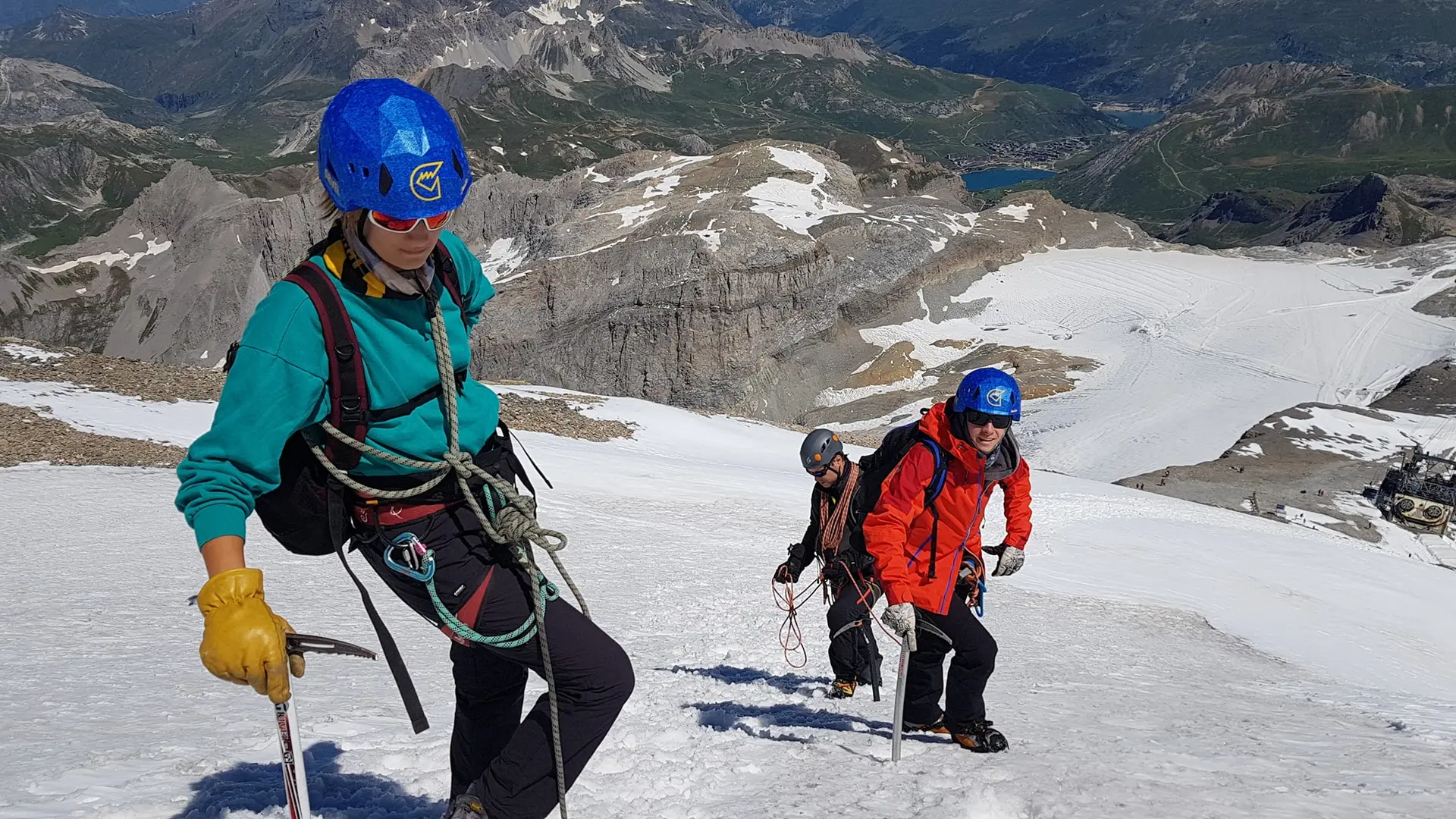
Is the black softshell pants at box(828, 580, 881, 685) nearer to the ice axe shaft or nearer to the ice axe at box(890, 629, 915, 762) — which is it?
the ice axe at box(890, 629, 915, 762)

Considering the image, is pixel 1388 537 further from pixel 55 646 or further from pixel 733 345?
pixel 733 345

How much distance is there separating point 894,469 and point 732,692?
2430 mm

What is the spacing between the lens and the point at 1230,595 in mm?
14578

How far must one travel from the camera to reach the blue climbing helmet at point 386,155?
2971mm

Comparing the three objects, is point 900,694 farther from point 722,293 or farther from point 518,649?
point 722,293

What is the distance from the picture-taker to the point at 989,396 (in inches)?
205

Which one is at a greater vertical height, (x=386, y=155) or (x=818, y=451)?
(x=386, y=155)

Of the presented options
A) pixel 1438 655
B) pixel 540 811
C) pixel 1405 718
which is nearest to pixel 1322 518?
pixel 1438 655

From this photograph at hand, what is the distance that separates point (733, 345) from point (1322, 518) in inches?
1448

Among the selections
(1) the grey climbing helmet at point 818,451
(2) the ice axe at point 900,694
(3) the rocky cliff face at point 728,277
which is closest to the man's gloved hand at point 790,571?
(1) the grey climbing helmet at point 818,451

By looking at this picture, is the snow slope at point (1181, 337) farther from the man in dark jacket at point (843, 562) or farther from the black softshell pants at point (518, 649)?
the black softshell pants at point (518, 649)

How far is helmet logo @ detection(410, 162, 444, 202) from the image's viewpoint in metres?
3.01

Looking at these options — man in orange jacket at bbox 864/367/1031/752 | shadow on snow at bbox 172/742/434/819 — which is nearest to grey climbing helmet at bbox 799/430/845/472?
man in orange jacket at bbox 864/367/1031/752

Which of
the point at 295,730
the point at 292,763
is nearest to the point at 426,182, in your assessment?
the point at 295,730
